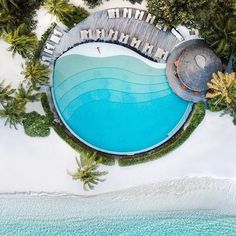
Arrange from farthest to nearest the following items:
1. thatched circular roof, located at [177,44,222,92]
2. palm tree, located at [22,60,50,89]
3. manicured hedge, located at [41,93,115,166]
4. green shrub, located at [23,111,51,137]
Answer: manicured hedge, located at [41,93,115,166] → green shrub, located at [23,111,51,137] → thatched circular roof, located at [177,44,222,92] → palm tree, located at [22,60,50,89]

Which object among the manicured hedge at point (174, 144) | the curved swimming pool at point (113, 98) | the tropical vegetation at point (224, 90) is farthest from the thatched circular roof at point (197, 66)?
the manicured hedge at point (174, 144)

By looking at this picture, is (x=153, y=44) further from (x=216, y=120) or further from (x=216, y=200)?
(x=216, y=200)

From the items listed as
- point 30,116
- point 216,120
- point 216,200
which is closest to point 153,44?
point 216,120

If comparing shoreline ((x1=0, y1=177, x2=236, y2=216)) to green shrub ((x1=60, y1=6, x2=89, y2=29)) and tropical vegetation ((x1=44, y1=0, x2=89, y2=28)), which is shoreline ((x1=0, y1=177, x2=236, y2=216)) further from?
tropical vegetation ((x1=44, y1=0, x2=89, y2=28))

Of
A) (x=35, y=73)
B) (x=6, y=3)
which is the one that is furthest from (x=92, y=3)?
(x=35, y=73)

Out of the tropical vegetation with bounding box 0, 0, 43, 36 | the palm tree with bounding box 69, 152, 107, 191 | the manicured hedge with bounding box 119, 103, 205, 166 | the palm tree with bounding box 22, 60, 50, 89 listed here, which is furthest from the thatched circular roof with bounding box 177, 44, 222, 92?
the tropical vegetation with bounding box 0, 0, 43, 36
